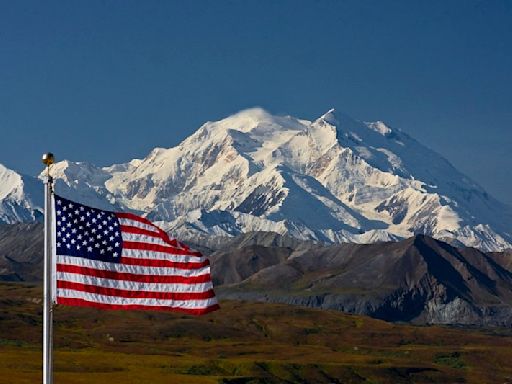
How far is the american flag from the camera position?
43375mm

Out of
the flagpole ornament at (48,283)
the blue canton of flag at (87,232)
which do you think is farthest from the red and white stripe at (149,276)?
the flagpole ornament at (48,283)

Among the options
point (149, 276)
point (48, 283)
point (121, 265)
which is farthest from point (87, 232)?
point (48, 283)

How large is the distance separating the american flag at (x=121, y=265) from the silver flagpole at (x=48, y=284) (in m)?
0.94

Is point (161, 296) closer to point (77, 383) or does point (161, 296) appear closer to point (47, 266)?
point (47, 266)

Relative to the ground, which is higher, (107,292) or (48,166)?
(48,166)

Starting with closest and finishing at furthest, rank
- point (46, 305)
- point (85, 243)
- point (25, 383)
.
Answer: point (46, 305), point (85, 243), point (25, 383)

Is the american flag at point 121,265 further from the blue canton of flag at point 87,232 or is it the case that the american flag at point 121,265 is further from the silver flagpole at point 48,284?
the silver flagpole at point 48,284

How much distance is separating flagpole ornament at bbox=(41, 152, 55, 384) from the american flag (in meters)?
0.86

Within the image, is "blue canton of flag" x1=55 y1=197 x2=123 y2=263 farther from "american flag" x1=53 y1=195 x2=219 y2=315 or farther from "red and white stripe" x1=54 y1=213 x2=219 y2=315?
"red and white stripe" x1=54 y1=213 x2=219 y2=315

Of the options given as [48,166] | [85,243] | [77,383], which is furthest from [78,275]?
[77,383]

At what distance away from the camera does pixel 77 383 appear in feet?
637

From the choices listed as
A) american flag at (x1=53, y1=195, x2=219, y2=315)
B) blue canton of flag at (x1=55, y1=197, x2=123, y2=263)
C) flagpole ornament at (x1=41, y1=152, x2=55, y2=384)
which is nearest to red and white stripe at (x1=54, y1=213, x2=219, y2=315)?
american flag at (x1=53, y1=195, x2=219, y2=315)

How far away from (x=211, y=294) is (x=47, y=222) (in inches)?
273

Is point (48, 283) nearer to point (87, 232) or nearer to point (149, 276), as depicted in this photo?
point (87, 232)
